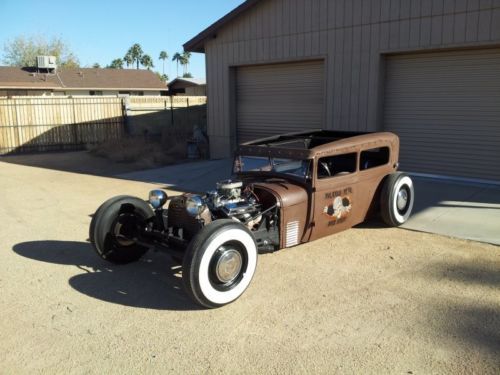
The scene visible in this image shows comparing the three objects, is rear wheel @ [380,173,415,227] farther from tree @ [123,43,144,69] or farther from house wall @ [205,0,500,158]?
tree @ [123,43,144,69]

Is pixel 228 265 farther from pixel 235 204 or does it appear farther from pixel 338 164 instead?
pixel 338 164

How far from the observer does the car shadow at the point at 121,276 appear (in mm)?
4457

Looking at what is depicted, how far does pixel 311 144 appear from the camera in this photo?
690 cm

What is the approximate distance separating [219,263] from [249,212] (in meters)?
0.94

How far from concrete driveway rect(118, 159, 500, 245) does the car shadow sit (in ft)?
11.6

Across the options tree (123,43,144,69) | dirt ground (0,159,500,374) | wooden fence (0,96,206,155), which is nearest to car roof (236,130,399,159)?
dirt ground (0,159,500,374)

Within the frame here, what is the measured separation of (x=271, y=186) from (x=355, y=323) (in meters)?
1.84

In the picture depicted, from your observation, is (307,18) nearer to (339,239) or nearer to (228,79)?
(228,79)

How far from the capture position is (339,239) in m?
6.17

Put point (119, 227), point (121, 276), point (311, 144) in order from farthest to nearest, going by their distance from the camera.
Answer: point (311, 144), point (119, 227), point (121, 276)

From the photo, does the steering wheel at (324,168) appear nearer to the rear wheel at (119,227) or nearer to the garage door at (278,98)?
the rear wheel at (119,227)

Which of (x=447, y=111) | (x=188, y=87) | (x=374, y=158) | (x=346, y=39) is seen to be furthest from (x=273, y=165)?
(x=188, y=87)

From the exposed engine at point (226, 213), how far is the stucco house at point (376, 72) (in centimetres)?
602

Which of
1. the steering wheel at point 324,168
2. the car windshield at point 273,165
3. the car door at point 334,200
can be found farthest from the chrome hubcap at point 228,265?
the steering wheel at point 324,168
